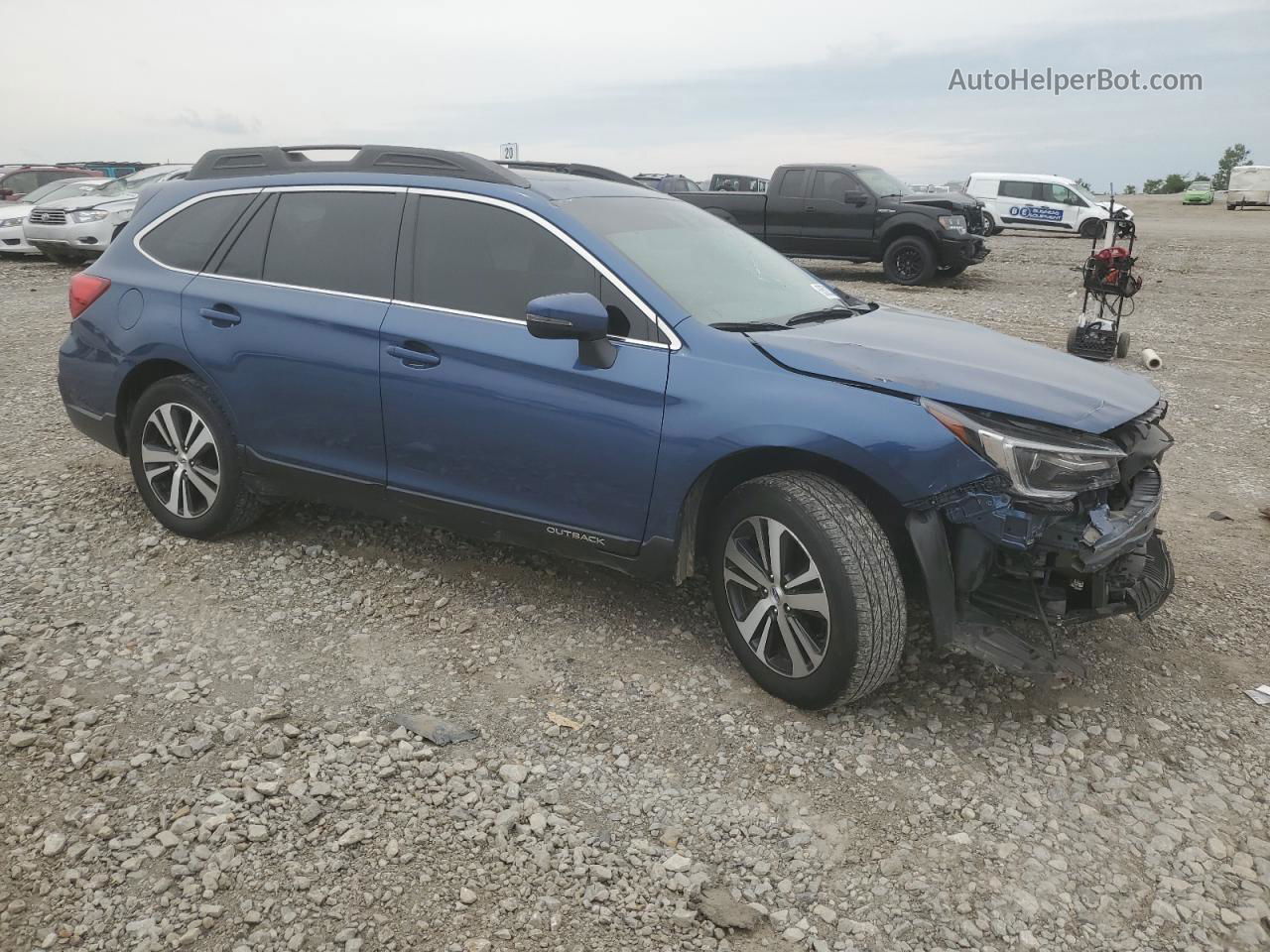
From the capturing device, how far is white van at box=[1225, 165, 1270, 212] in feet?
120

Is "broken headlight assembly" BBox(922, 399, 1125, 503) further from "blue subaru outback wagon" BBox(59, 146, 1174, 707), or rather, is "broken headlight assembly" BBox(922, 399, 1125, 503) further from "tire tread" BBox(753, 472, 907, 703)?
"tire tread" BBox(753, 472, 907, 703)

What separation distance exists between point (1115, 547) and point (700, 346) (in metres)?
1.46

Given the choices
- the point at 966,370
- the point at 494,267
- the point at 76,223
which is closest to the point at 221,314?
the point at 494,267

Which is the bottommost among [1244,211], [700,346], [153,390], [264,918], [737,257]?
[264,918]

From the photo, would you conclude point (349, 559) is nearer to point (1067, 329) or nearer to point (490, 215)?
point (490, 215)

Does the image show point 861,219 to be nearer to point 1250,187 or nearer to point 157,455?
point 157,455

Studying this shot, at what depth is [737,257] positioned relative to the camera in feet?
13.6

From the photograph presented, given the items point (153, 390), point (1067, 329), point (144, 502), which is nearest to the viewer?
point (153, 390)

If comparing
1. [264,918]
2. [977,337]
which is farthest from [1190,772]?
[264,918]

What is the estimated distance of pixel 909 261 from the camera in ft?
49.6

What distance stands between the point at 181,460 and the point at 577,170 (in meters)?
2.30

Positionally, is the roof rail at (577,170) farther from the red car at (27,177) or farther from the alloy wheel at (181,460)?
the red car at (27,177)

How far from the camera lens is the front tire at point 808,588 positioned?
307cm

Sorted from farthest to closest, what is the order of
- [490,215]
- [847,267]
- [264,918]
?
[847,267]
[490,215]
[264,918]
